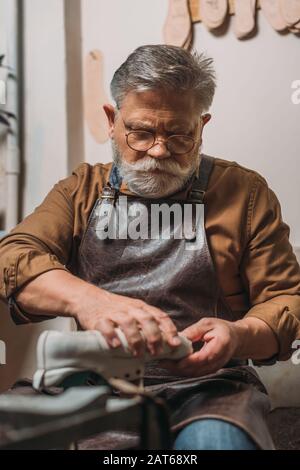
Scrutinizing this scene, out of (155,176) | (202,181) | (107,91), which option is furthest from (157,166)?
(107,91)

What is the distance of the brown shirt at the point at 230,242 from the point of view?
43.7 inches

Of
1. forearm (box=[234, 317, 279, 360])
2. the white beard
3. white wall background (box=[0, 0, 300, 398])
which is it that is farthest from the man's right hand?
white wall background (box=[0, 0, 300, 398])

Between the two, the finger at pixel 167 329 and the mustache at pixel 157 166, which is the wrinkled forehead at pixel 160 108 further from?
the finger at pixel 167 329

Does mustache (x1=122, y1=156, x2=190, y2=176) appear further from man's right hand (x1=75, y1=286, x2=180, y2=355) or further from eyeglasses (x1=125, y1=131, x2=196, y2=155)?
man's right hand (x1=75, y1=286, x2=180, y2=355)

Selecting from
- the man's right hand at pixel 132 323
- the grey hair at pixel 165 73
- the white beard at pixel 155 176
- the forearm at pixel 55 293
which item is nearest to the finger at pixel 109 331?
the man's right hand at pixel 132 323

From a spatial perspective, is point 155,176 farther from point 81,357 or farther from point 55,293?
point 81,357

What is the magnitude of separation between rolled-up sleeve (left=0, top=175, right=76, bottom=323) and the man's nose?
237 mm

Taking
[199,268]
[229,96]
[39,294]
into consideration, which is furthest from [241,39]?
[39,294]

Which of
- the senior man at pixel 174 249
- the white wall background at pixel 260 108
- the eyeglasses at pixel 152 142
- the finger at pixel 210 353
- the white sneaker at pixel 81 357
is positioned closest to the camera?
the white sneaker at pixel 81 357

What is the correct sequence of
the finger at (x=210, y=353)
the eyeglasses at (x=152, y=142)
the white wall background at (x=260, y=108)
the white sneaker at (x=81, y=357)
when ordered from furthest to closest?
1. the white wall background at (x=260, y=108)
2. the eyeglasses at (x=152, y=142)
3. the finger at (x=210, y=353)
4. the white sneaker at (x=81, y=357)

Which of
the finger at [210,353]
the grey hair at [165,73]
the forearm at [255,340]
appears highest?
the grey hair at [165,73]

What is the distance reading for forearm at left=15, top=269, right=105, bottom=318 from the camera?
102 cm

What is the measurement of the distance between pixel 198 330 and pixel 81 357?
0.22 m

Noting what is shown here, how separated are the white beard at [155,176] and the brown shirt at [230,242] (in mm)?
46
